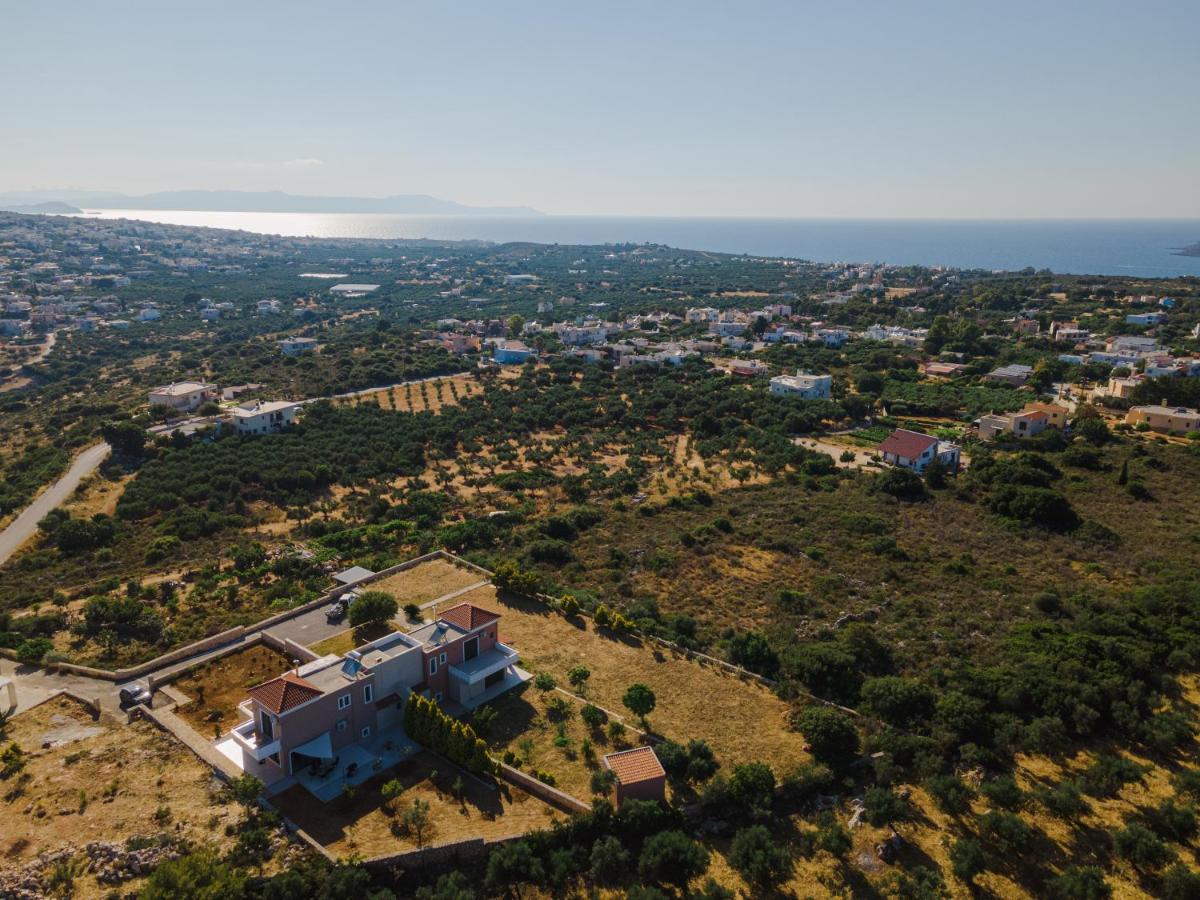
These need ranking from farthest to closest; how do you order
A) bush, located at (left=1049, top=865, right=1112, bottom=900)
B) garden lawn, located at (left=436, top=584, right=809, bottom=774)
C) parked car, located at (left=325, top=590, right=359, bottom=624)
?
parked car, located at (left=325, top=590, right=359, bottom=624)
garden lawn, located at (left=436, top=584, right=809, bottom=774)
bush, located at (left=1049, top=865, right=1112, bottom=900)

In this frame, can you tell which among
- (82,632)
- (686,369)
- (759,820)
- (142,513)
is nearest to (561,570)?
(759,820)

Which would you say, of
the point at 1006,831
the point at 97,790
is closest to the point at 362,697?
the point at 97,790

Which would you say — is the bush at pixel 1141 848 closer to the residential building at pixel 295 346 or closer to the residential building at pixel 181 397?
the residential building at pixel 181 397

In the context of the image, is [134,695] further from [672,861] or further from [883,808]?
[883,808]

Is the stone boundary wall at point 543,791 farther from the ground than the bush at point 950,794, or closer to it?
closer to it

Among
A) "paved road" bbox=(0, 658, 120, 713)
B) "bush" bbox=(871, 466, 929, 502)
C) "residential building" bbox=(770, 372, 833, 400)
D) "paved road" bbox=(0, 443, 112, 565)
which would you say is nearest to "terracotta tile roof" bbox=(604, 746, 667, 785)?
"paved road" bbox=(0, 658, 120, 713)

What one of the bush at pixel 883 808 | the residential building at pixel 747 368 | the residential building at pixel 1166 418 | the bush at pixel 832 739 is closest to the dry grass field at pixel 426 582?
the bush at pixel 832 739

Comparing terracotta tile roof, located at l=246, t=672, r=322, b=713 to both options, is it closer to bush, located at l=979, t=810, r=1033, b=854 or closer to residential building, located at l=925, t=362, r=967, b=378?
bush, located at l=979, t=810, r=1033, b=854
